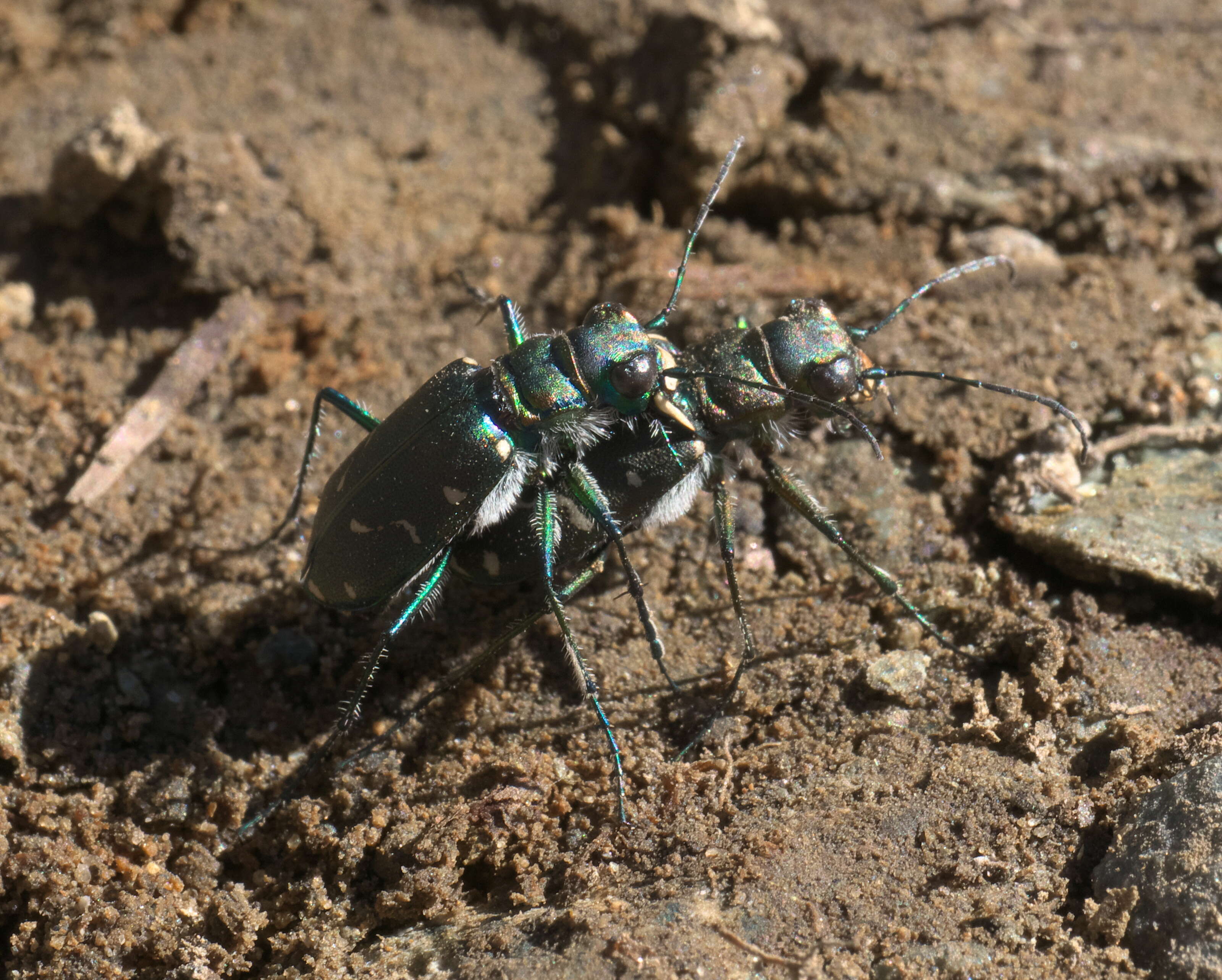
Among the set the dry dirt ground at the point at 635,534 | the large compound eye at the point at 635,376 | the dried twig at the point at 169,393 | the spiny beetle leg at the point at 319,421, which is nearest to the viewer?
the dry dirt ground at the point at 635,534

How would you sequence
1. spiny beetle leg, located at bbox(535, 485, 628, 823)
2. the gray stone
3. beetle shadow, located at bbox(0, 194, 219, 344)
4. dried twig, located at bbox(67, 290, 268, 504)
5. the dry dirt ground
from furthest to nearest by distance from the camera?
beetle shadow, located at bbox(0, 194, 219, 344) < dried twig, located at bbox(67, 290, 268, 504) < spiny beetle leg, located at bbox(535, 485, 628, 823) < the dry dirt ground < the gray stone

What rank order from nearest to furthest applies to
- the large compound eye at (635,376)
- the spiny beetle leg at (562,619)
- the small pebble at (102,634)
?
1. the spiny beetle leg at (562,619)
2. the large compound eye at (635,376)
3. the small pebble at (102,634)

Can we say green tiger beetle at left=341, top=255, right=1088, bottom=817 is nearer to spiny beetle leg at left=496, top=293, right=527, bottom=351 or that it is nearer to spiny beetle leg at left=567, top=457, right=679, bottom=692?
spiny beetle leg at left=567, top=457, right=679, bottom=692

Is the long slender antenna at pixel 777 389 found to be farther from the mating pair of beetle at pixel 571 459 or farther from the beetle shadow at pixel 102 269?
the beetle shadow at pixel 102 269

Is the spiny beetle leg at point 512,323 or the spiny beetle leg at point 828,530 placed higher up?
the spiny beetle leg at point 512,323

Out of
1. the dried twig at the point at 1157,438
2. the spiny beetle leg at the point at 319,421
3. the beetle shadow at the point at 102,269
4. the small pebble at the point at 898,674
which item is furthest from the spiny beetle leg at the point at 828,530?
→ the beetle shadow at the point at 102,269

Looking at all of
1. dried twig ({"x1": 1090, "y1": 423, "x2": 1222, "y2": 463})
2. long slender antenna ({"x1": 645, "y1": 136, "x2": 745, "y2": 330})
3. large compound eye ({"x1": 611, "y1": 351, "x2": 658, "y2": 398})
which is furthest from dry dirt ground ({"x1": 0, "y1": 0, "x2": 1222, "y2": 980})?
large compound eye ({"x1": 611, "y1": 351, "x2": 658, "y2": 398})

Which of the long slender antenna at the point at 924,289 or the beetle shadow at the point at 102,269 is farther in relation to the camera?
the beetle shadow at the point at 102,269

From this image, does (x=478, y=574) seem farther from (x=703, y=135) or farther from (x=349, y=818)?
(x=703, y=135)

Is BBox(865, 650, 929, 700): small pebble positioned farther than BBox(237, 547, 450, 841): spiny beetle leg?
No
